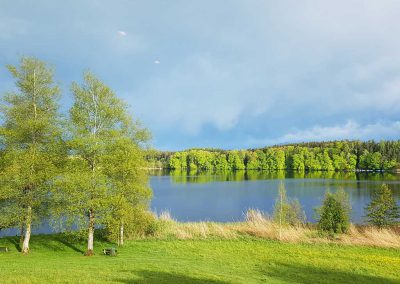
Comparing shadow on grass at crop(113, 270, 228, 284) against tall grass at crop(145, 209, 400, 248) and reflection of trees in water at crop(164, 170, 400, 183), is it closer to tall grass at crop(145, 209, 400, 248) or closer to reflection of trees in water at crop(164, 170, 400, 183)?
tall grass at crop(145, 209, 400, 248)

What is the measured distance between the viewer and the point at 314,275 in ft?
55.5

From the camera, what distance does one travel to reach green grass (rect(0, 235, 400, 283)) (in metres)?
14.4

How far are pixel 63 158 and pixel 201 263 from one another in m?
11.1

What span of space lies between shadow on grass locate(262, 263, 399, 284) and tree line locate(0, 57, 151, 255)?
9.47 meters

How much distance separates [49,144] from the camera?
22.9 metres

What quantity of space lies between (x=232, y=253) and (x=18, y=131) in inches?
603

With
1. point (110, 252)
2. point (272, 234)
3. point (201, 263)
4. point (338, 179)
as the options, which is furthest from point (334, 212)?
point (338, 179)

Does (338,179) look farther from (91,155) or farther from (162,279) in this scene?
(162,279)

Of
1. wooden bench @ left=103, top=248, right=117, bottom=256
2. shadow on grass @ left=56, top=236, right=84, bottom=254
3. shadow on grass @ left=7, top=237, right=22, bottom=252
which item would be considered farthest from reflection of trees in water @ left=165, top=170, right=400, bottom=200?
shadow on grass @ left=7, top=237, right=22, bottom=252

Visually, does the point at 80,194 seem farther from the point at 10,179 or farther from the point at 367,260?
the point at 367,260

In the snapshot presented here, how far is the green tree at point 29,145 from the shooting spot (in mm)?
21484

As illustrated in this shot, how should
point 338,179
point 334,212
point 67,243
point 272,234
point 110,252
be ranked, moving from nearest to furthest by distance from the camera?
point 110,252, point 67,243, point 272,234, point 334,212, point 338,179

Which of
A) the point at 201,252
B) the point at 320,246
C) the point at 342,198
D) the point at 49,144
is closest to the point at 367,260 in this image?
the point at 320,246

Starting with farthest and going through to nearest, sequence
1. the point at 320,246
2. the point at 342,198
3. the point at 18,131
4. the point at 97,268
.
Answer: the point at 342,198 → the point at 320,246 → the point at 18,131 → the point at 97,268
